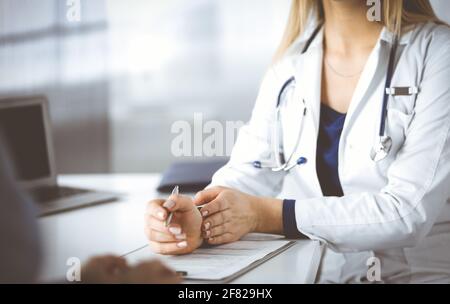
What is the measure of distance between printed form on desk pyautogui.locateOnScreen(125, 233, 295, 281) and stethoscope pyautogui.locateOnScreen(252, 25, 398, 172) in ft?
0.61

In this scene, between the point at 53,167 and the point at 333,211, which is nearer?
the point at 333,211

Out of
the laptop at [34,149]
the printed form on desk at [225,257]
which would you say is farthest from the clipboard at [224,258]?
the laptop at [34,149]

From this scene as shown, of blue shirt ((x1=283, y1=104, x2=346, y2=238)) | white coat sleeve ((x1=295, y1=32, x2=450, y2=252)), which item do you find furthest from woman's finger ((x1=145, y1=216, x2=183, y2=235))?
blue shirt ((x1=283, y1=104, x2=346, y2=238))

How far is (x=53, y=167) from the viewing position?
4.51ft

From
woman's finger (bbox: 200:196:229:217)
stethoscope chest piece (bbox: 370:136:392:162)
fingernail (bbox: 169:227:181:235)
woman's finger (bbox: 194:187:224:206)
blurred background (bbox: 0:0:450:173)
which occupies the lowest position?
fingernail (bbox: 169:227:181:235)

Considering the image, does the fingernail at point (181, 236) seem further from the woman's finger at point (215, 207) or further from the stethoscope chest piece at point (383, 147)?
the stethoscope chest piece at point (383, 147)

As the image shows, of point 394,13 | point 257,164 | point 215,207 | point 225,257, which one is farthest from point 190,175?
point 394,13

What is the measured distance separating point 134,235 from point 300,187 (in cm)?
36

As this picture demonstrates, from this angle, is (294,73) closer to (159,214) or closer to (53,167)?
(159,214)

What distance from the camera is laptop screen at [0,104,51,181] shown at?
4.33ft

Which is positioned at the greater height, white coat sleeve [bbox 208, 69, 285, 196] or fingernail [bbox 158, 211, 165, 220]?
white coat sleeve [bbox 208, 69, 285, 196]

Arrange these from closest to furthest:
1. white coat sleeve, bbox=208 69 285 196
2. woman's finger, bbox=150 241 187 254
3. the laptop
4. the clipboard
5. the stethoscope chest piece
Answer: the clipboard < woman's finger, bbox=150 241 187 254 < the stethoscope chest piece < white coat sleeve, bbox=208 69 285 196 < the laptop

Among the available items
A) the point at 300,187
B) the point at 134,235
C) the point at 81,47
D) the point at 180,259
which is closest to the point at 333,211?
the point at 300,187

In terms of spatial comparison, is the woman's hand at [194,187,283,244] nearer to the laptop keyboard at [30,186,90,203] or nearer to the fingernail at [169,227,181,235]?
the fingernail at [169,227,181,235]
